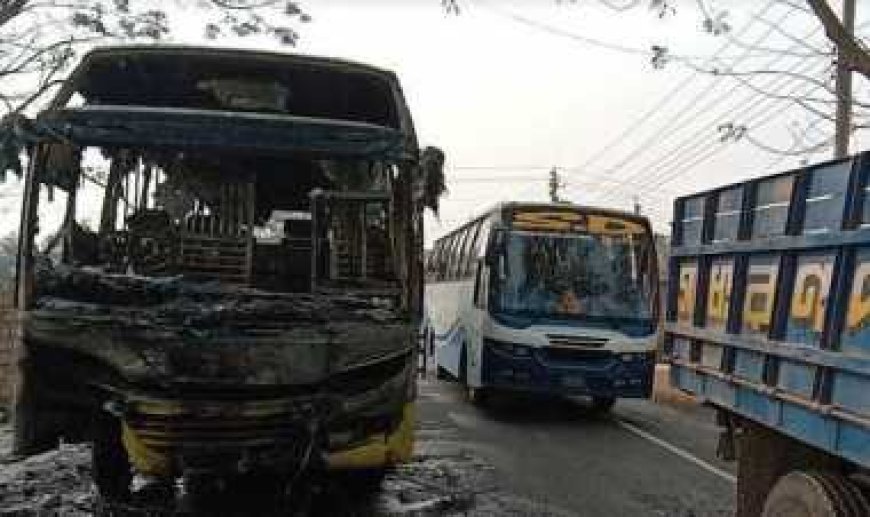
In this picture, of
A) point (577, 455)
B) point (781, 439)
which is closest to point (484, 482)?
point (577, 455)

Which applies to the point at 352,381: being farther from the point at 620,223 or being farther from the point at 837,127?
the point at 837,127

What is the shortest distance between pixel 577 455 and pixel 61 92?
19.4 feet

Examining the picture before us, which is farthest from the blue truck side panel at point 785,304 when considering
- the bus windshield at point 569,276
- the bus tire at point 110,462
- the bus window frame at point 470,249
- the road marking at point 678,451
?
the bus window frame at point 470,249

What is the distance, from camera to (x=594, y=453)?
11453mm

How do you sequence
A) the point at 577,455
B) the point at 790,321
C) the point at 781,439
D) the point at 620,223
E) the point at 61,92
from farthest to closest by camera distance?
the point at 620,223 → the point at 577,455 → the point at 61,92 → the point at 781,439 → the point at 790,321

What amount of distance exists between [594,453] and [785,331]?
6.49 metres

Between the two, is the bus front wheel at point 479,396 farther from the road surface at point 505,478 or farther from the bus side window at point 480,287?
the bus side window at point 480,287

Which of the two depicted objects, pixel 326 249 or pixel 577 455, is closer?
pixel 326 249

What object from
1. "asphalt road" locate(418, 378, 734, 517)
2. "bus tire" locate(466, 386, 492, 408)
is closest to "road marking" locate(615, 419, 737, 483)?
"asphalt road" locate(418, 378, 734, 517)

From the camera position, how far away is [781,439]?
5598 millimetres

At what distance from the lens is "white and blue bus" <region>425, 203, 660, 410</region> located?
13.9 m

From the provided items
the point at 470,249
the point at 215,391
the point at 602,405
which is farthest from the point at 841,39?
the point at 470,249

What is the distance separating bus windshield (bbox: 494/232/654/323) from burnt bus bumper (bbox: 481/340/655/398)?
17.0 inches

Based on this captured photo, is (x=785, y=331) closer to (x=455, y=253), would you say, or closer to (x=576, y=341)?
(x=576, y=341)
